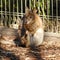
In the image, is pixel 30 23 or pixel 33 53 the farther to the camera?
pixel 30 23

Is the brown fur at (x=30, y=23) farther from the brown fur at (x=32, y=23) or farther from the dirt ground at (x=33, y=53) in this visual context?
the dirt ground at (x=33, y=53)

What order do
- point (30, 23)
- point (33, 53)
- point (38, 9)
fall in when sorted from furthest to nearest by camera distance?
point (38, 9) < point (30, 23) < point (33, 53)

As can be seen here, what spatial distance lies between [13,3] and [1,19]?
635mm

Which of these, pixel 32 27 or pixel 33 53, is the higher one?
pixel 32 27

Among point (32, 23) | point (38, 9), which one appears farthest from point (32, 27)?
point (38, 9)

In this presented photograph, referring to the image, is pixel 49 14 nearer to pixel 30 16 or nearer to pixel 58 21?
pixel 58 21

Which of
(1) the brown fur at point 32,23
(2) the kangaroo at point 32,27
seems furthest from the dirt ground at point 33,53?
(1) the brown fur at point 32,23

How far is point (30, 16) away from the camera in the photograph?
7078 millimetres

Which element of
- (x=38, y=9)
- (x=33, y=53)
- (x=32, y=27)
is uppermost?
(x=38, y=9)

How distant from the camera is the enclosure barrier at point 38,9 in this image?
9.20 m

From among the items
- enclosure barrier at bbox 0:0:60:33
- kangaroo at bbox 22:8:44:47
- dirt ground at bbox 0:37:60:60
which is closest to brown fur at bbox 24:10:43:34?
kangaroo at bbox 22:8:44:47

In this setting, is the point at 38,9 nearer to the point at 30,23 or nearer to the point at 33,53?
the point at 30,23

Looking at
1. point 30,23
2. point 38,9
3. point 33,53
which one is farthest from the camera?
point 38,9

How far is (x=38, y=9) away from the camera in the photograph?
9469 mm
